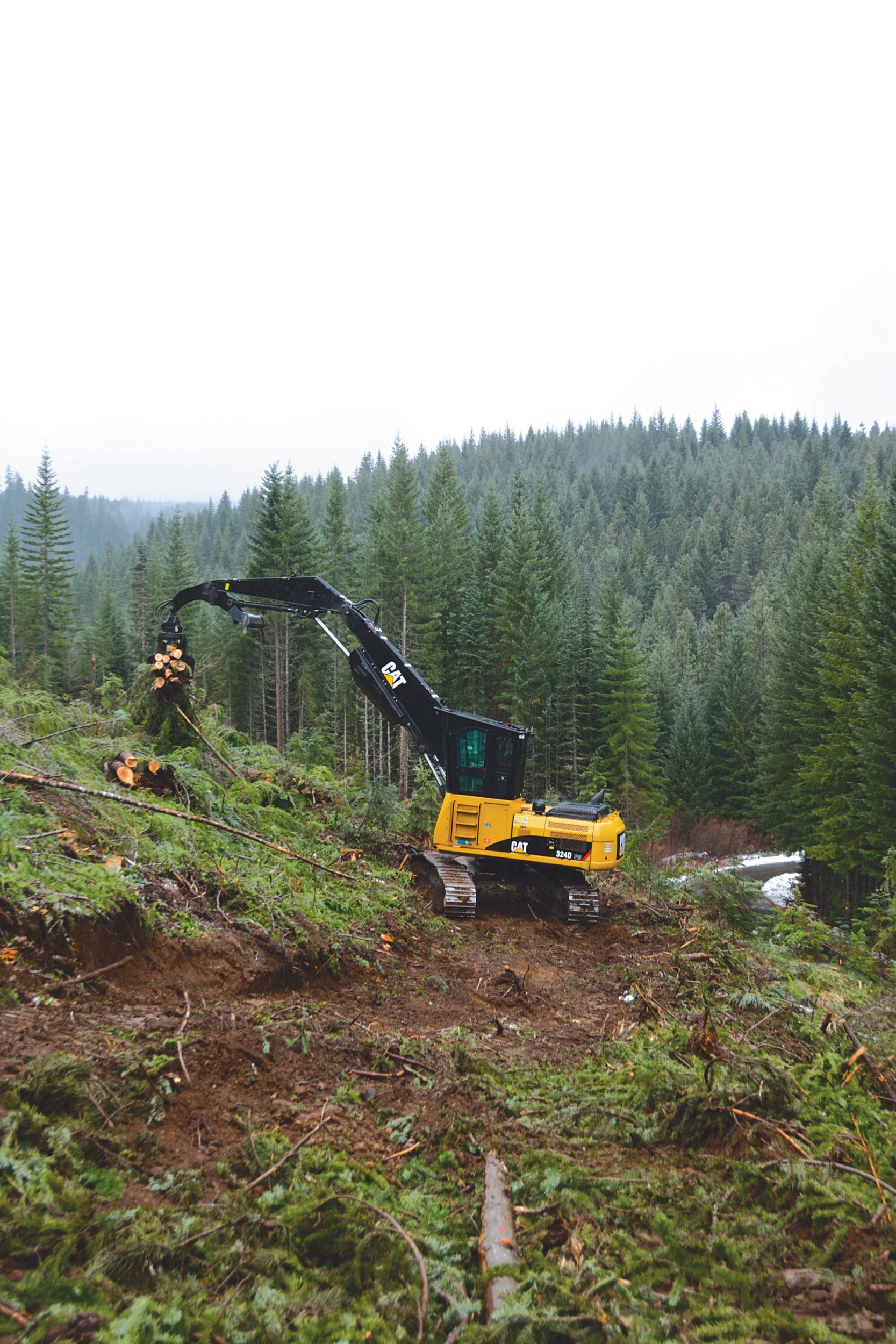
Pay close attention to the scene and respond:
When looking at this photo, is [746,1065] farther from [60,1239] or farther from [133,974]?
Result: [133,974]

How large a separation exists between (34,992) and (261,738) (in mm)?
47405

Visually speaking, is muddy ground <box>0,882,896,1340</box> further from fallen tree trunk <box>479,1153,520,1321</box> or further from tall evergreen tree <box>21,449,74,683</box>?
tall evergreen tree <box>21,449,74,683</box>

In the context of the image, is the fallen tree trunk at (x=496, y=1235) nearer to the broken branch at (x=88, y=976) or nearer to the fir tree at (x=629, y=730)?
the broken branch at (x=88, y=976)

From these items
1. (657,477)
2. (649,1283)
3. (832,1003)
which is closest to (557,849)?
(832,1003)

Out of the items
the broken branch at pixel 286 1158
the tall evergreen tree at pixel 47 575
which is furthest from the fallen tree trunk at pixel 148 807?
the tall evergreen tree at pixel 47 575

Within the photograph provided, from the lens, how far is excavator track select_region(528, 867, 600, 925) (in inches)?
463

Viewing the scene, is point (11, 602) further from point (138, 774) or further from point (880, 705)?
point (880, 705)

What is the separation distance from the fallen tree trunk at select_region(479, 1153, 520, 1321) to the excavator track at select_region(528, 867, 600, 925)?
8.00 meters

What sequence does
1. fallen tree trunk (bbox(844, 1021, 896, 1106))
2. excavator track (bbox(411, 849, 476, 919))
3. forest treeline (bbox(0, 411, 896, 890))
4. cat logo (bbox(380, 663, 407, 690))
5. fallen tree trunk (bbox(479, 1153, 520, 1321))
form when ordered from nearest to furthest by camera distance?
fallen tree trunk (bbox(479, 1153, 520, 1321)) < fallen tree trunk (bbox(844, 1021, 896, 1106)) < excavator track (bbox(411, 849, 476, 919)) < cat logo (bbox(380, 663, 407, 690)) < forest treeline (bbox(0, 411, 896, 890))

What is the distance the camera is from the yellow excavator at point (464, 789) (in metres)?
11.8

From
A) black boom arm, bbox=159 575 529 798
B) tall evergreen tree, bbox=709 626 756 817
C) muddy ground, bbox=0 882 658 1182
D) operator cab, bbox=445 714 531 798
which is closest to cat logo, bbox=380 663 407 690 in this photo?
black boom arm, bbox=159 575 529 798

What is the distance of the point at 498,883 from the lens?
559 inches

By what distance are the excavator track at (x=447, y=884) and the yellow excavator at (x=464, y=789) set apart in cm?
2

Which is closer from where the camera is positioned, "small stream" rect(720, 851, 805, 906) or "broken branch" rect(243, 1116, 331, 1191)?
"broken branch" rect(243, 1116, 331, 1191)
